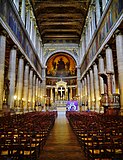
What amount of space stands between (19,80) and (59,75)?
1047 inches

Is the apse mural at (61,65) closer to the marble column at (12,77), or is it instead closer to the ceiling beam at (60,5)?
the ceiling beam at (60,5)

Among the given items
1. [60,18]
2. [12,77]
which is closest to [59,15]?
[60,18]

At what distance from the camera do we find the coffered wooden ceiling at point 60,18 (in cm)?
2750

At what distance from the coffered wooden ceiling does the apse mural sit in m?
6.40

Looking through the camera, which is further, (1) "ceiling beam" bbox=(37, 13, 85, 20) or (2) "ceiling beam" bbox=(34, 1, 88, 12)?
(1) "ceiling beam" bbox=(37, 13, 85, 20)

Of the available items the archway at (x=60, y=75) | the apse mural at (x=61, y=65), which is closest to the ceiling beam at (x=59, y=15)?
the archway at (x=60, y=75)

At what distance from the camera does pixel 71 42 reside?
Answer: 41.7 metres

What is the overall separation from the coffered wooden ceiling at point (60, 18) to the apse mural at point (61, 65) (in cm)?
640

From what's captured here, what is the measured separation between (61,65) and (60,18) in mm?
16755

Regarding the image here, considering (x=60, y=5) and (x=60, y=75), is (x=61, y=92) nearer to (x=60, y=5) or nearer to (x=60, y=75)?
(x=60, y=75)

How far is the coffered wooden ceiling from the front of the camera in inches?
1083

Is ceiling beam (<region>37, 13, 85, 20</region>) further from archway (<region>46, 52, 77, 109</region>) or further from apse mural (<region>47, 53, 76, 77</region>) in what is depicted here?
apse mural (<region>47, 53, 76, 77</region>)

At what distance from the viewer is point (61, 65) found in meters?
47.1

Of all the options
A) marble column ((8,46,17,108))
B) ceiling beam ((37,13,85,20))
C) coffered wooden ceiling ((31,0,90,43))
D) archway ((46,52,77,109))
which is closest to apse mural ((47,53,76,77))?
archway ((46,52,77,109))
